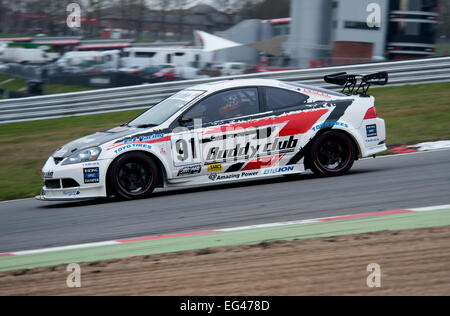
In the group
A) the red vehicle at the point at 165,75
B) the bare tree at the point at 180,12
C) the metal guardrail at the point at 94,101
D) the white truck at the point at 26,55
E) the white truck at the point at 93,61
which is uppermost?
the bare tree at the point at 180,12

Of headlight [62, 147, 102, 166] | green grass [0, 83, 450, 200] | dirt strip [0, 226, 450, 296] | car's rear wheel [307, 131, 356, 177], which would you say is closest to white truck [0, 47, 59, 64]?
green grass [0, 83, 450, 200]

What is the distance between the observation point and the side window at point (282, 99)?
787cm

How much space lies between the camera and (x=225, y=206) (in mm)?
6695

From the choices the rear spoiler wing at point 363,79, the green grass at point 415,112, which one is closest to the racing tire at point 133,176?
the rear spoiler wing at point 363,79

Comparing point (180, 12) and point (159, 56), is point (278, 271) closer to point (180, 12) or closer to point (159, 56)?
point (159, 56)

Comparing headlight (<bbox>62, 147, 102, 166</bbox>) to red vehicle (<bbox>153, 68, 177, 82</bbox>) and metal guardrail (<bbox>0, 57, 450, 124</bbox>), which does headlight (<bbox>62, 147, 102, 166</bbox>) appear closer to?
metal guardrail (<bbox>0, 57, 450, 124</bbox>)

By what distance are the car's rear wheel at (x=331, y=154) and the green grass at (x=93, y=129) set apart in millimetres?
3063

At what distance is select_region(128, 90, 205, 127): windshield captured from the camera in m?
7.73

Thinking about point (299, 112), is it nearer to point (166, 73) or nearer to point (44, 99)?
point (44, 99)

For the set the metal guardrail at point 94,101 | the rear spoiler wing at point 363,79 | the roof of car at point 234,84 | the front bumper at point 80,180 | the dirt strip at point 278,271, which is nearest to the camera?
the dirt strip at point 278,271

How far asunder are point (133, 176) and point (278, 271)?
389 centimetres

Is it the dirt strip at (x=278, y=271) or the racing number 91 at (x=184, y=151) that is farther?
the racing number 91 at (x=184, y=151)

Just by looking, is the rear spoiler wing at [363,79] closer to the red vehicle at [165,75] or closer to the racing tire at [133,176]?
the racing tire at [133,176]

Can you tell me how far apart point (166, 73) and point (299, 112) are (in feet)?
46.2
